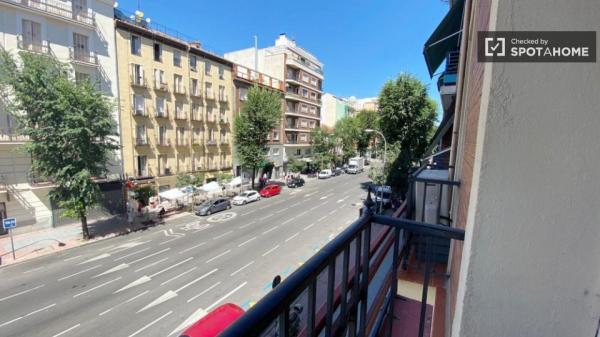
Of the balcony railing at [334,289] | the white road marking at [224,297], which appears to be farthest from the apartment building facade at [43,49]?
the balcony railing at [334,289]

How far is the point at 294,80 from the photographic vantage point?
120 feet

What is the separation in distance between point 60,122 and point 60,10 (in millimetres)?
7956

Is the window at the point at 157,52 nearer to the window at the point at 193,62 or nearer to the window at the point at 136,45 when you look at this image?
the window at the point at 136,45

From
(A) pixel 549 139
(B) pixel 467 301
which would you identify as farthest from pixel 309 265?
(A) pixel 549 139

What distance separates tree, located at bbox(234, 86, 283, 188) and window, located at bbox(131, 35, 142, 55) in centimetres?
898

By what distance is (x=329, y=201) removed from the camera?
77.8 feet

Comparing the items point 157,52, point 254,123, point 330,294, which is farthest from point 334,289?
point 157,52

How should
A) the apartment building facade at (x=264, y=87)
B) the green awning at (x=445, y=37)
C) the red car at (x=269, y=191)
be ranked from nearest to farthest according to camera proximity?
1. the green awning at (x=445, y=37)
2. the red car at (x=269, y=191)
3. the apartment building facade at (x=264, y=87)

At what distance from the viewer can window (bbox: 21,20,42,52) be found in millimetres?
14547

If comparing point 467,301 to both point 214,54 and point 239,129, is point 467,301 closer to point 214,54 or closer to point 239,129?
point 239,129

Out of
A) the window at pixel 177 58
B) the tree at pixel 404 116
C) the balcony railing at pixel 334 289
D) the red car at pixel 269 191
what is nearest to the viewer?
the balcony railing at pixel 334 289

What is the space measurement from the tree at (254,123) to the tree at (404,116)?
10.5m

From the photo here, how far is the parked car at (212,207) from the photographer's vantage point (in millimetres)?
19302

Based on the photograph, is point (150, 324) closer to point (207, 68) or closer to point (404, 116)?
point (404, 116)
